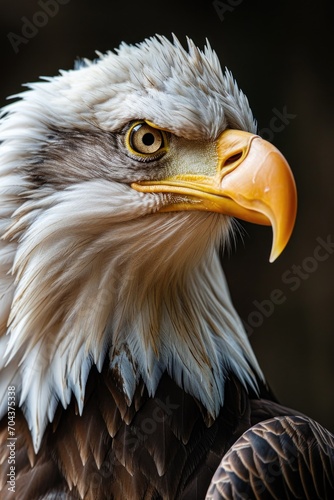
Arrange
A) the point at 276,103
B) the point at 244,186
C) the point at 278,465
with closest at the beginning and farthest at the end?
the point at 244,186, the point at 278,465, the point at 276,103

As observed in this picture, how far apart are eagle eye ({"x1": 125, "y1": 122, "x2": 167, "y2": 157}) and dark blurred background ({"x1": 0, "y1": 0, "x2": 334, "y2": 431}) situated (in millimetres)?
1933

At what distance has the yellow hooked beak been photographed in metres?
1.41

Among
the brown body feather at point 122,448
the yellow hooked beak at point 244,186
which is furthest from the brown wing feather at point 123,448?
the yellow hooked beak at point 244,186

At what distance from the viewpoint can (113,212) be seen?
5.05 ft

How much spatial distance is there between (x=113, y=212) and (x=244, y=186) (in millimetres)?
295

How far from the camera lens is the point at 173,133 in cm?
152

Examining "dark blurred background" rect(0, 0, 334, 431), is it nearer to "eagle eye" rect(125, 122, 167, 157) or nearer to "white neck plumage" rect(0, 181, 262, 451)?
"white neck plumage" rect(0, 181, 262, 451)

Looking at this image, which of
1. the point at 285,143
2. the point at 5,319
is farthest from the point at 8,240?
the point at 285,143

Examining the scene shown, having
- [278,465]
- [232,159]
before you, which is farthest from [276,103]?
[278,465]

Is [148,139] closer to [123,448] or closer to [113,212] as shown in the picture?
[113,212]

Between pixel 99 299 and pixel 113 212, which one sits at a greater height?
pixel 113 212

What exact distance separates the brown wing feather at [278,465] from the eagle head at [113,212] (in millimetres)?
137

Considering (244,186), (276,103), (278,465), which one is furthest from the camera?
(276,103)

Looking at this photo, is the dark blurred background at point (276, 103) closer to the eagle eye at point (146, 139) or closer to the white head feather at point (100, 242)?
the white head feather at point (100, 242)
